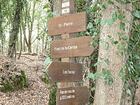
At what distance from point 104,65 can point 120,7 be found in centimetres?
87

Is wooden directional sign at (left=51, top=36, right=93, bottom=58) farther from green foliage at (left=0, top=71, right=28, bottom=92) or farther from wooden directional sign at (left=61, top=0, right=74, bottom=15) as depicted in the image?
green foliage at (left=0, top=71, right=28, bottom=92)

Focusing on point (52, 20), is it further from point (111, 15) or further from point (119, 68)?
point (119, 68)

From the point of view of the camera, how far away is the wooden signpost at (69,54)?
16.3 ft

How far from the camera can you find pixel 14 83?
1288 centimetres

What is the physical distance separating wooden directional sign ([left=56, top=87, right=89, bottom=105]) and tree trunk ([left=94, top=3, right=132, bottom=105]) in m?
0.26

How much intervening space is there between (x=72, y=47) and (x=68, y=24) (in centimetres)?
35

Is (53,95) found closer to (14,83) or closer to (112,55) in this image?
(14,83)

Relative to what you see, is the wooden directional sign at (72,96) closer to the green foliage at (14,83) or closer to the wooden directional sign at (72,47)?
the wooden directional sign at (72,47)

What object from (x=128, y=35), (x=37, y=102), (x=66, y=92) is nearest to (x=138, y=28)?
(x=128, y=35)

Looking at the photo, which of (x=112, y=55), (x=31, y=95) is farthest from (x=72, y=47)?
(x=31, y=95)

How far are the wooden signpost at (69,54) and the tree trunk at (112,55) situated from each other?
23cm

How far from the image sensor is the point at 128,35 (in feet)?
16.1

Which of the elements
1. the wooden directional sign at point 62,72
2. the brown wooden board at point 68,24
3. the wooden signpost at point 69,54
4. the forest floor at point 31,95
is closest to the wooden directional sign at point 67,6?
the wooden signpost at point 69,54

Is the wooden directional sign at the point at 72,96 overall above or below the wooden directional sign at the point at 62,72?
below
